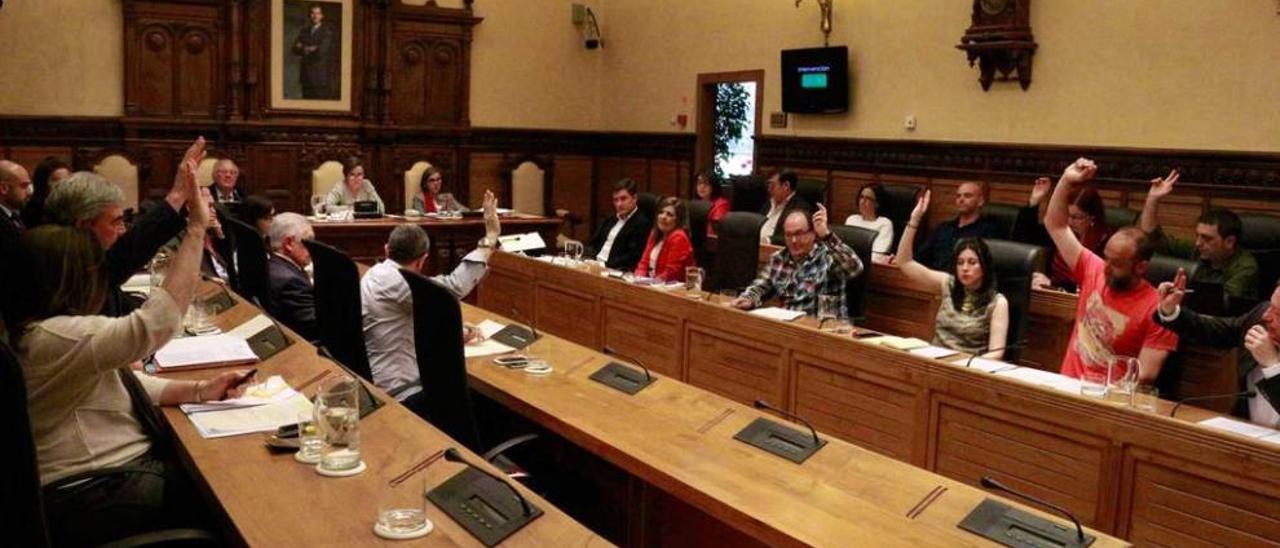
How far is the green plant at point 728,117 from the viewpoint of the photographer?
38.0 feet

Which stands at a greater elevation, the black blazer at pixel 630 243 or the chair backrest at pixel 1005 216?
the chair backrest at pixel 1005 216

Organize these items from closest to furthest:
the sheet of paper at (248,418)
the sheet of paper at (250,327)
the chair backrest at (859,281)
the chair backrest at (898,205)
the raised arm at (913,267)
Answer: the sheet of paper at (248,418)
the sheet of paper at (250,327)
the raised arm at (913,267)
the chair backrest at (859,281)
the chair backrest at (898,205)

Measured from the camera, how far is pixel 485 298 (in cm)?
798

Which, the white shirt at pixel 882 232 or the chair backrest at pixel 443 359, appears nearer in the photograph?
the chair backrest at pixel 443 359

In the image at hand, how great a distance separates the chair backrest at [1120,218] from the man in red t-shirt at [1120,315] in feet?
8.49

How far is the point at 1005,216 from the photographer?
7.67 m

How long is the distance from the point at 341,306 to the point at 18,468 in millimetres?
1998

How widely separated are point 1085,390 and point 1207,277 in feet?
7.17

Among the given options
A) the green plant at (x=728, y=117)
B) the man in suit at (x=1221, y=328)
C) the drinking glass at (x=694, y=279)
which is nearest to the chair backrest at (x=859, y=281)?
the drinking glass at (x=694, y=279)

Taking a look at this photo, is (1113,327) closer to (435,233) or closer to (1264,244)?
(1264,244)

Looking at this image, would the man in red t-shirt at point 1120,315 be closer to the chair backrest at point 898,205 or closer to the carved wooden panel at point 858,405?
the carved wooden panel at point 858,405

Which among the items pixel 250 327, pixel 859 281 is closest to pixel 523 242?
pixel 859 281

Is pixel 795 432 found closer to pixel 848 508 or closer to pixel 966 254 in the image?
pixel 848 508

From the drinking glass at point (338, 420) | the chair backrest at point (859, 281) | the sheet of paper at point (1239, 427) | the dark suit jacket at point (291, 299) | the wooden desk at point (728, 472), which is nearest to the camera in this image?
the wooden desk at point (728, 472)
